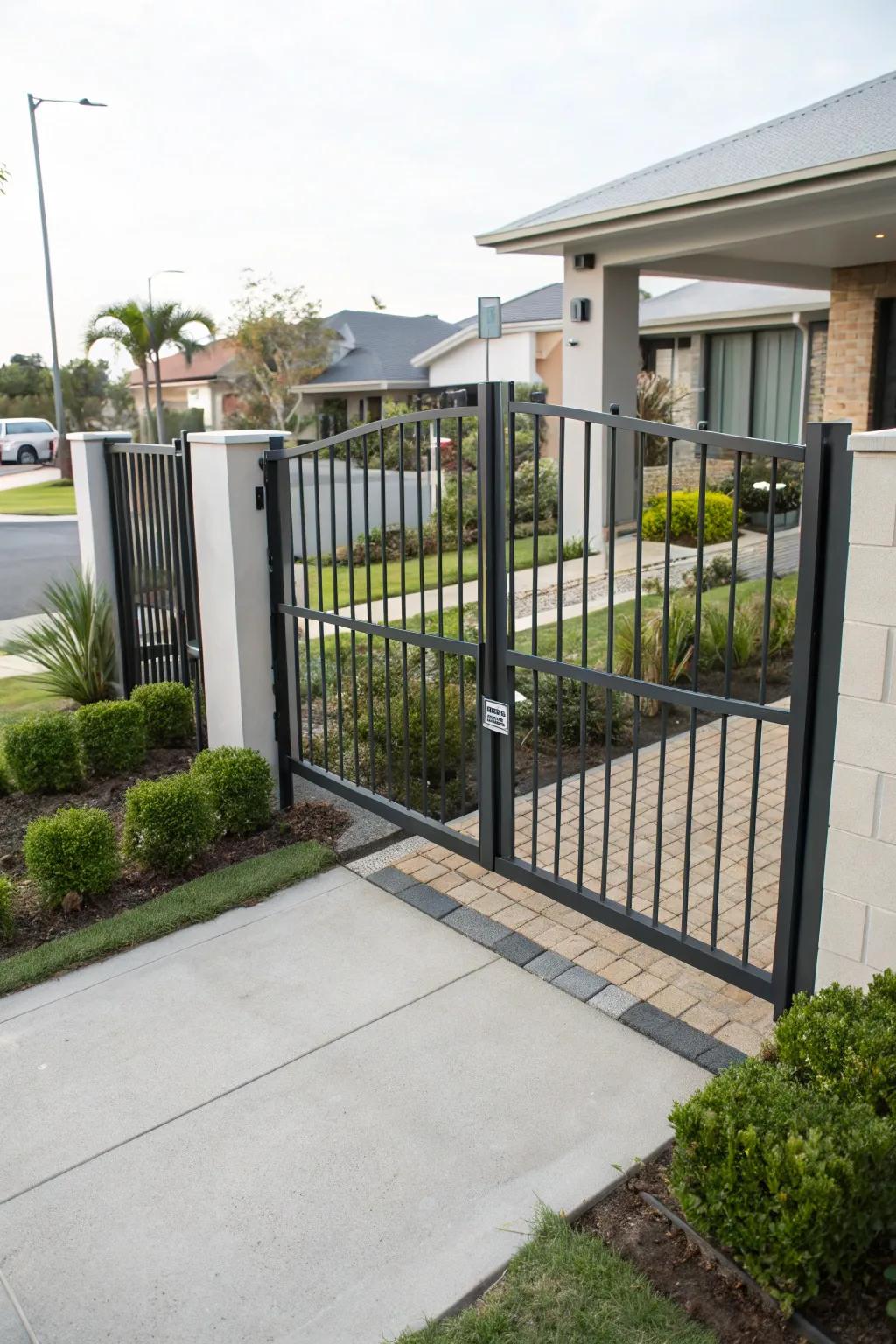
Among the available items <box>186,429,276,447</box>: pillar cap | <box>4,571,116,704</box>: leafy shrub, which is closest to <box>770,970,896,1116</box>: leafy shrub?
<box>186,429,276,447</box>: pillar cap

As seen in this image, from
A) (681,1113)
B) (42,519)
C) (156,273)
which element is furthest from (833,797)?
(156,273)

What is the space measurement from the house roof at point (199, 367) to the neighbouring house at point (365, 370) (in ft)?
20.8

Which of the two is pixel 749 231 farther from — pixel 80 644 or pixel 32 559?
pixel 32 559

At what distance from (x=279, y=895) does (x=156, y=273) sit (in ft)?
115

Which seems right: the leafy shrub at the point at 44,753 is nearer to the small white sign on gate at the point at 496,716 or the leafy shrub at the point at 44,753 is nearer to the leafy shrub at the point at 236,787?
the leafy shrub at the point at 236,787

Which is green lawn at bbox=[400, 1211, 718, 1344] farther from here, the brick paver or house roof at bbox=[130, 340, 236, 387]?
house roof at bbox=[130, 340, 236, 387]

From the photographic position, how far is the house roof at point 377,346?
33.6 metres

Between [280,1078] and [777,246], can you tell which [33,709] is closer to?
[280,1078]

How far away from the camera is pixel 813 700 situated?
124 inches

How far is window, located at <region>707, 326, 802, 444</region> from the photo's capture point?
58.8ft

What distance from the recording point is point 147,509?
6508mm

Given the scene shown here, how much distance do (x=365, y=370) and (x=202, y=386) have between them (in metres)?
11.8

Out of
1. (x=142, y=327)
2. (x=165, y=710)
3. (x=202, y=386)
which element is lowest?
(x=165, y=710)

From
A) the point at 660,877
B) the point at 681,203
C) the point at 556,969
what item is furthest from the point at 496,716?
the point at 681,203
